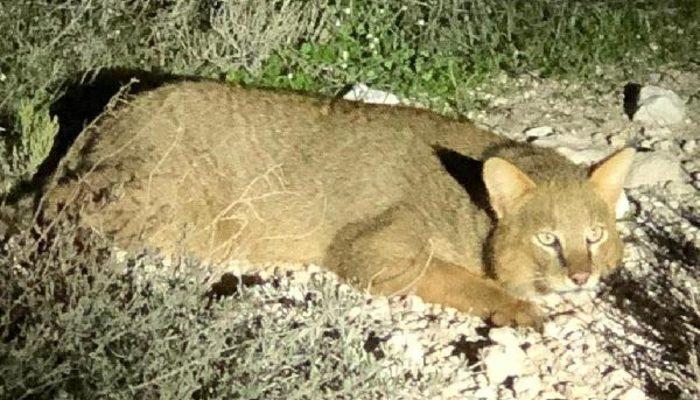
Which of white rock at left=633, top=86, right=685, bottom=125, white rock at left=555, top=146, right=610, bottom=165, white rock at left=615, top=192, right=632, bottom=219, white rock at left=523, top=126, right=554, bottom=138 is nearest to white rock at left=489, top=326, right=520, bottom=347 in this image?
white rock at left=615, top=192, right=632, bottom=219

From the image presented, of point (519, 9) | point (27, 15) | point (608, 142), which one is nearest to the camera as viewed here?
point (27, 15)

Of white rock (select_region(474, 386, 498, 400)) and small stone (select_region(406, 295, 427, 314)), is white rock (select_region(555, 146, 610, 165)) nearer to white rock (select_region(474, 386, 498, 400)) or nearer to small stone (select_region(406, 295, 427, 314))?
small stone (select_region(406, 295, 427, 314))

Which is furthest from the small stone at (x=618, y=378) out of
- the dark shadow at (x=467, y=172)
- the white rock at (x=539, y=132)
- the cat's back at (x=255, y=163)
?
the white rock at (x=539, y=132)

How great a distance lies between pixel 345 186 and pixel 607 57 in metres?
3.09

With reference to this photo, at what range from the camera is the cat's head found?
5.37 metres

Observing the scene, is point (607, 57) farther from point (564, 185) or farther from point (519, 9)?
point (564, 185)

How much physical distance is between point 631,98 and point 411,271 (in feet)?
→ 9.55

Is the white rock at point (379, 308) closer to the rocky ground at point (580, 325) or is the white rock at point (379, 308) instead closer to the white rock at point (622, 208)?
the rocky ground at point (580, 325)

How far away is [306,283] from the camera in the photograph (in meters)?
5.70

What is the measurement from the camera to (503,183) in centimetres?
546

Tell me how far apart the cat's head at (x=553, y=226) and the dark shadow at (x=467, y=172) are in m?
0.16

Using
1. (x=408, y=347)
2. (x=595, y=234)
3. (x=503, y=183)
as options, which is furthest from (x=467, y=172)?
(x=408, y=347)

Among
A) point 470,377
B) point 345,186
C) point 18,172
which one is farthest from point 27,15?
point 470,377

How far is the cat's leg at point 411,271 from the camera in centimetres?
544
